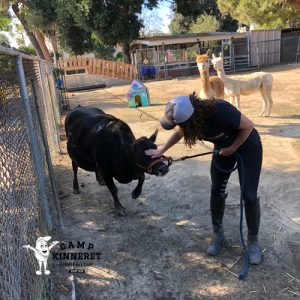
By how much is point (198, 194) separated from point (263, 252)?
161 cm

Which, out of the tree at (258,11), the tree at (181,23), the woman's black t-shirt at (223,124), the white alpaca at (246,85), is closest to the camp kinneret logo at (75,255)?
the woman's black t-shirt at (223,124)

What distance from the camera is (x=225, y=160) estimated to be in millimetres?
3469

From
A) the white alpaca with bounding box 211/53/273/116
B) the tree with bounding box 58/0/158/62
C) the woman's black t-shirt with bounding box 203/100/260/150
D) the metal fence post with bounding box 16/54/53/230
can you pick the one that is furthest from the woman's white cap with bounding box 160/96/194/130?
the tree with bounding box 58/0/158/62

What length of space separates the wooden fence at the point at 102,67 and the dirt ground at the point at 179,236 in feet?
64.7

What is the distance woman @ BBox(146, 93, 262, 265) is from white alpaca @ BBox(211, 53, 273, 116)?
6577 mm

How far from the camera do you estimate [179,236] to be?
4086mm

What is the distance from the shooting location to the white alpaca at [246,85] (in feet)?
32.3

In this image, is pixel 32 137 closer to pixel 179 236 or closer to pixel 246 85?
pixel 179 236

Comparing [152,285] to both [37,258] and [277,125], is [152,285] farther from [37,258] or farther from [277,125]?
[277,125]

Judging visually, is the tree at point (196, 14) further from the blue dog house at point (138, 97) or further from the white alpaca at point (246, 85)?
the white alpaca at point (246, 85)

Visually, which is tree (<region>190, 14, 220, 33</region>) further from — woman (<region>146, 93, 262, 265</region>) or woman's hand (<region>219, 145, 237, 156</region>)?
woman's hand (<region>219, 145, 237, 156</region>)

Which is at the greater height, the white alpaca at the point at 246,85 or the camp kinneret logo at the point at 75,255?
the white alpaca at the point at 246,85

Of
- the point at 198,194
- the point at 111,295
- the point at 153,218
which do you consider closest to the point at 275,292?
the point at 111,295

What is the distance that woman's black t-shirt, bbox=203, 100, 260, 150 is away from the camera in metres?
3.04
